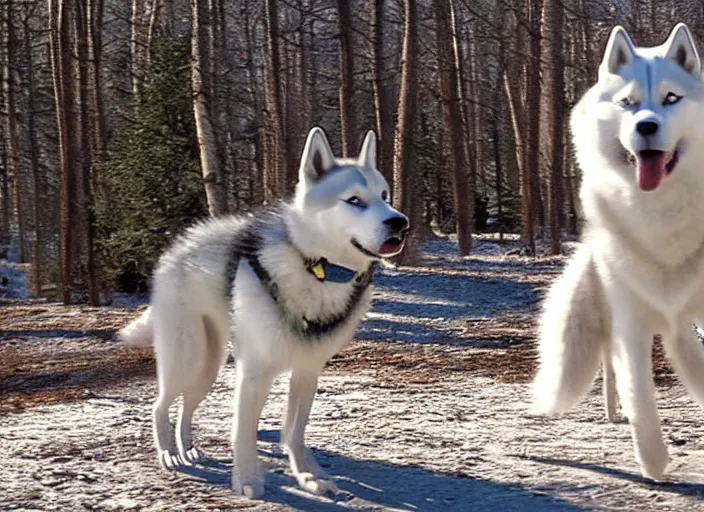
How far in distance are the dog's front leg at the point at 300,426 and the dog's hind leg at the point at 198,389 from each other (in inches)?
24.5

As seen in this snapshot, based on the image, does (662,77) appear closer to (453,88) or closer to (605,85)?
(605,85)

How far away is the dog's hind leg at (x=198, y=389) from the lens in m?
5.05

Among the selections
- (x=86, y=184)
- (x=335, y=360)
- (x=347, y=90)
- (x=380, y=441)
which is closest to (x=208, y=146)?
(x=347, y=90)

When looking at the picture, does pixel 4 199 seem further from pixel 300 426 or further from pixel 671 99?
pixel 671 99

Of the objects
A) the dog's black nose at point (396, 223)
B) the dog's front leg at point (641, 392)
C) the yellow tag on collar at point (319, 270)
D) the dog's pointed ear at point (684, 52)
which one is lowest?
the dog's front leg at point (641, 392)

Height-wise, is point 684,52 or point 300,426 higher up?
point 684,52

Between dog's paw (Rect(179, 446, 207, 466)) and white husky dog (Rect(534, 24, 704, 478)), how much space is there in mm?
2345

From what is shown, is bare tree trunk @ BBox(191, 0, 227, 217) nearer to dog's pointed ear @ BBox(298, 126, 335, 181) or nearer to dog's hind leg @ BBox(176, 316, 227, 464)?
dog's hind leg @ BBox(176, 316, 227, 464)

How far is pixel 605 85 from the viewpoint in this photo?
423cm

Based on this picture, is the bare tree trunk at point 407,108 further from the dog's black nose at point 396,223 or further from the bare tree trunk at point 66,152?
the dog's black nose at point 396,223

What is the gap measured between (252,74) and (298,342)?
27.0 metres

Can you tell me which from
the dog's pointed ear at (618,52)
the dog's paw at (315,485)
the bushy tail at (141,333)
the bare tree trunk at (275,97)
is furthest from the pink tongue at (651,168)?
the bare tree trunk at (275,97)

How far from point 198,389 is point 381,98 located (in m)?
11.7

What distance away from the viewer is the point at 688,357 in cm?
461
